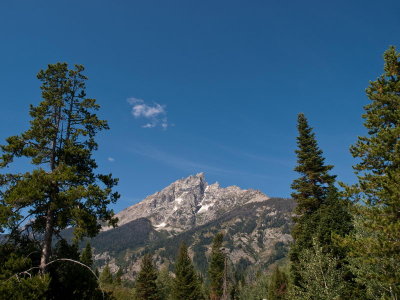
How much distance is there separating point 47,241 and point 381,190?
65.1 ft

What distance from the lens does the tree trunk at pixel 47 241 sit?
1636cm

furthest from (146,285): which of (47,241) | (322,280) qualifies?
(47,241)

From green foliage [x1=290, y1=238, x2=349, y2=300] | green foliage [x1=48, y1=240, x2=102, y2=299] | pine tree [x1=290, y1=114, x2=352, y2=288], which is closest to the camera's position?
green foliage [x1=48, y1=240, x2=102, y2=299]

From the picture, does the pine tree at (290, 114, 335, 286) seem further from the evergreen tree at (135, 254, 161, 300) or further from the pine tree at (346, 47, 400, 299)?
the evergreen tree at (135, 254, 161, 300)

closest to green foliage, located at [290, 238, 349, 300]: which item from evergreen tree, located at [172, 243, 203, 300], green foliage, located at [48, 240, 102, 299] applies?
green foliage, located at [48, 240, 102, 299]

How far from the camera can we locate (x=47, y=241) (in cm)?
1708

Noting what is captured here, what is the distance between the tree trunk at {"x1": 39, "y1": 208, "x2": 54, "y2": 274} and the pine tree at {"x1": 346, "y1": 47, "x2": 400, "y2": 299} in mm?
16874

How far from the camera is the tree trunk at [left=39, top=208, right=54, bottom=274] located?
16359mm

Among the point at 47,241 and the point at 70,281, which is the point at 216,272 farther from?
the point at 47,241

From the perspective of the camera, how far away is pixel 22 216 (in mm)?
15883

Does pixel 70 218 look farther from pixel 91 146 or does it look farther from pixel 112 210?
pixel 91 146

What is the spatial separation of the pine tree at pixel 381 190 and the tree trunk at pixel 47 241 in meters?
16.9

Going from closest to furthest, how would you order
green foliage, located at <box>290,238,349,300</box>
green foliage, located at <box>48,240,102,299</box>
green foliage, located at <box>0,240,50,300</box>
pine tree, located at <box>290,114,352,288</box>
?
green foliage, located at <box>0,240,50,300</box> < green foliage, located at <box>48,240,102,299</box> < green foliage, located at <box>290,238,349,300</box> < pine tree, located at <box>290,114,352,288</box>

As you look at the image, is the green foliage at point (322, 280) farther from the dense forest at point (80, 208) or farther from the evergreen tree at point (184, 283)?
the evergreen tree at point (184, 283)
